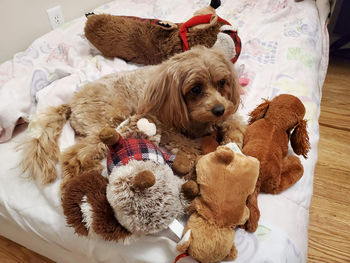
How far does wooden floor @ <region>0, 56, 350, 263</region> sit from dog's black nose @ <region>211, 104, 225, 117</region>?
85cm

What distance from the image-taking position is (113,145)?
0.76m

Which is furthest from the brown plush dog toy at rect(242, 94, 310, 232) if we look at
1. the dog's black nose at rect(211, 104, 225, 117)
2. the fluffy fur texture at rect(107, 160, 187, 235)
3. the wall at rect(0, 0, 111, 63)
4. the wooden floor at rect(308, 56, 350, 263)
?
the wall at rect(0, 0, 111, 63)

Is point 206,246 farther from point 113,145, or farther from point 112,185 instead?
point 113,145

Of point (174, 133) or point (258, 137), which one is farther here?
point (174, 133)

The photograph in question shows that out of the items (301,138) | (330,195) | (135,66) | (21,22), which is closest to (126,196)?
(301,138)

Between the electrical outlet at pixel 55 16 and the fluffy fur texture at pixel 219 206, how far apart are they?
5.39ft

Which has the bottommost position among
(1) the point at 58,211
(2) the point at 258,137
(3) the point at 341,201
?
(3) the point at 341,201

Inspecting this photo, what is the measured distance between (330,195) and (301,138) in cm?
75

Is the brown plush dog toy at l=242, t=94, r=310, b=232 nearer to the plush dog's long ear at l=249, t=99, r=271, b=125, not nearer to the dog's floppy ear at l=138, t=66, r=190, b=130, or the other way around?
the plush dog's long ear at l=249, t=99, r=271, b=125

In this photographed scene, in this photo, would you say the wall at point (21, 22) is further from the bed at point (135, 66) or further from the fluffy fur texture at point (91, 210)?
the fluffy fur texture at point (91, 210)

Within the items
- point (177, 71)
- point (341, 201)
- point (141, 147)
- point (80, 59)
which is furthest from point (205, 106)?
point (341, 201)

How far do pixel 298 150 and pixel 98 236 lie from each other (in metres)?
0.71

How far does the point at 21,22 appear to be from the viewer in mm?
1589

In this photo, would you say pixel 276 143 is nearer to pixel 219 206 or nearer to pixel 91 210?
pixel 219 206
